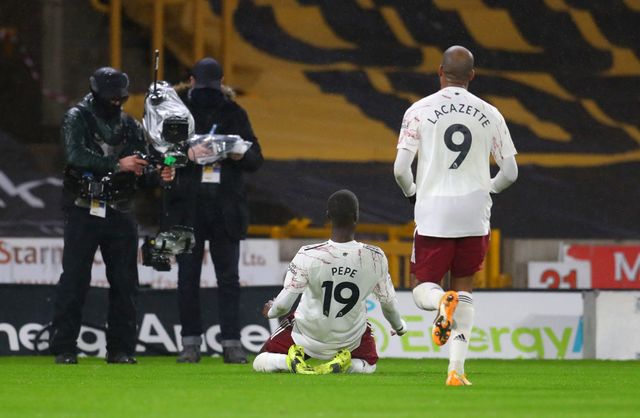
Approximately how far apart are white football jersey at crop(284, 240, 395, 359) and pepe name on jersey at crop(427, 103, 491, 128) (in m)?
1.19

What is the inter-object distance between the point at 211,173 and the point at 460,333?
3259 mm

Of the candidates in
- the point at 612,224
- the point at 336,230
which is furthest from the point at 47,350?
the point at 612,224

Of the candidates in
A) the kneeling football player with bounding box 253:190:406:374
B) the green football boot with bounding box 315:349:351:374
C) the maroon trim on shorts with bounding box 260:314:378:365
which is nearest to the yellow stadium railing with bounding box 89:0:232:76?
the maroon trim on shorts with bounding box 260:314:378:365

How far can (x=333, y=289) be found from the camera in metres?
9.19

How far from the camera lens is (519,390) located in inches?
317

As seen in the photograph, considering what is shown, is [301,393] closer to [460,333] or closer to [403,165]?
[460,333]

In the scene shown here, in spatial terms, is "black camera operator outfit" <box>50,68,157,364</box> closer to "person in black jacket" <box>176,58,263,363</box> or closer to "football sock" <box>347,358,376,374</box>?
"person in black jacket" <box>176,58,263,363</box>

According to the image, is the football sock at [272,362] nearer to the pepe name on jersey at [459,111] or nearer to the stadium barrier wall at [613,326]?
the pepe name on jersey at [459,111]

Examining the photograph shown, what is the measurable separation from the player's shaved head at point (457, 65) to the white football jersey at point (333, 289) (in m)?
1.29

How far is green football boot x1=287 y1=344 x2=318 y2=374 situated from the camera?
9242 millimetres

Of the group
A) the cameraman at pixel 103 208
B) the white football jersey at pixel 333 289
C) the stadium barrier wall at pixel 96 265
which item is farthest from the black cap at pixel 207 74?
the stadium barrier wall at pixel 96 265

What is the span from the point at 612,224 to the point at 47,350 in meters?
7.38

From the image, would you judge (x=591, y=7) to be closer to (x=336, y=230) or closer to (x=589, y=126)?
(x=589, y=126)

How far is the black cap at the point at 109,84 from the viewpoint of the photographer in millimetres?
10516
